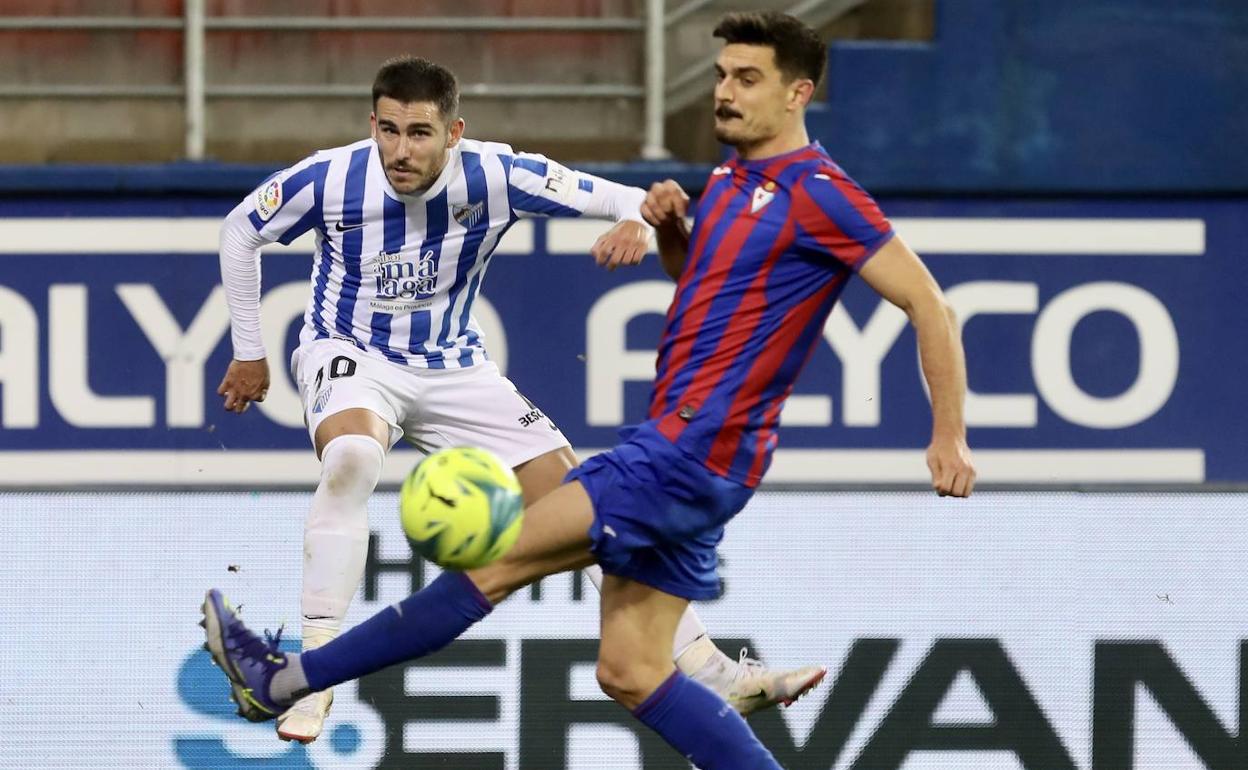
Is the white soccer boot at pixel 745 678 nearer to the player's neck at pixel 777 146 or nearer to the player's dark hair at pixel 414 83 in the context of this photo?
the player's neck at pixel 777 146

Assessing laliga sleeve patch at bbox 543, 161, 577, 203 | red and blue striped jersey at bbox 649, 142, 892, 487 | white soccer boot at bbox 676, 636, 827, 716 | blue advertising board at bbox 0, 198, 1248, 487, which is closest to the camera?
red and blue striped jersey at bbox 649, 142, 892, 487

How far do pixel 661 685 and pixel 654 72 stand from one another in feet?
13.4

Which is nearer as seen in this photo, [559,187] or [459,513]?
[459,513]

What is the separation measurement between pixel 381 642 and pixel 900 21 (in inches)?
175

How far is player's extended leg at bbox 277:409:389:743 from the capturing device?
4.42 meters

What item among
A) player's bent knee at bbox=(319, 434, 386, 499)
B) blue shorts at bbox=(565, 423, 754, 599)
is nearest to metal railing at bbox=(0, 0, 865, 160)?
player's bent knee at bbox=(319, 434, 386, 499)

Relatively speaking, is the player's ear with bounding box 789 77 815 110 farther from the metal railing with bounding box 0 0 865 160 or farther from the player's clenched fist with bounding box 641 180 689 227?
the metal railing with bounding box 0 0 865 160

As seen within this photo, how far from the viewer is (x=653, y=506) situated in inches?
150

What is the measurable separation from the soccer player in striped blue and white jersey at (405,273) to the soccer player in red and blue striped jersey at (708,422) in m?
0.58

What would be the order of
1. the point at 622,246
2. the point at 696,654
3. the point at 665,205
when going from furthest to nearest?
the point at 696,654 < the point at 622,246 < the point at 665,205

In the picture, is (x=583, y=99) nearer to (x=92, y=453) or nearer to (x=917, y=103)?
(x=917, y=103)

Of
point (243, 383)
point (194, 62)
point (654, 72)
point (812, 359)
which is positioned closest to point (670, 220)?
point (243, 383)

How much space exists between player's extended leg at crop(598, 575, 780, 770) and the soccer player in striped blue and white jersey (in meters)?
0.56

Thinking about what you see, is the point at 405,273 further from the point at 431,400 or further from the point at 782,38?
the point at 782,38
